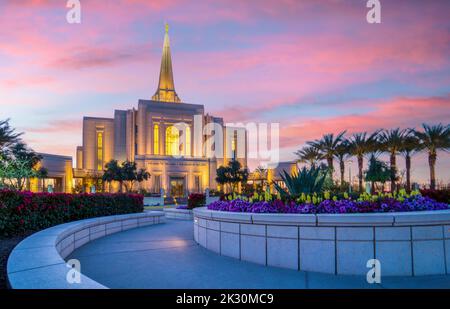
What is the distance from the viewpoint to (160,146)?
59688mm

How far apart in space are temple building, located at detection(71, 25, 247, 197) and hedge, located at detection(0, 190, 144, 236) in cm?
4460

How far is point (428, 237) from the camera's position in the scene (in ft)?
17.3

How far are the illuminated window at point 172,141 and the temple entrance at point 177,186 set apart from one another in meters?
5.32

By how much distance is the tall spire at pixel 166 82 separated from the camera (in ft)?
241

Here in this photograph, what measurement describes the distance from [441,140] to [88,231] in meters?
31.8

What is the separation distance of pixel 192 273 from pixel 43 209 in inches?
207

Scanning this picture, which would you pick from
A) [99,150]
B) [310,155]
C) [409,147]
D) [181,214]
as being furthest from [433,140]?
[99,150]

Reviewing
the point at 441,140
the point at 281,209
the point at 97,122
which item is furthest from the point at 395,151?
the point at 97,122

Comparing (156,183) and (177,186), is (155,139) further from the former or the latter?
(177,186)

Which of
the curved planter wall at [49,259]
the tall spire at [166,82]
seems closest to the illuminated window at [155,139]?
the tall spire at [166,82]

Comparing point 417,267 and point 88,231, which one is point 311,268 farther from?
point 88,231

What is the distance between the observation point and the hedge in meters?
7.85

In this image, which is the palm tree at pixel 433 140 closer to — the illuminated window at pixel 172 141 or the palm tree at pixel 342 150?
the palm tree at pixel 342 150

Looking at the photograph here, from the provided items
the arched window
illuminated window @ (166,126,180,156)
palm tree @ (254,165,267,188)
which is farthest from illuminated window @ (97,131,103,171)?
palm tree @ (254,165,267,188)
